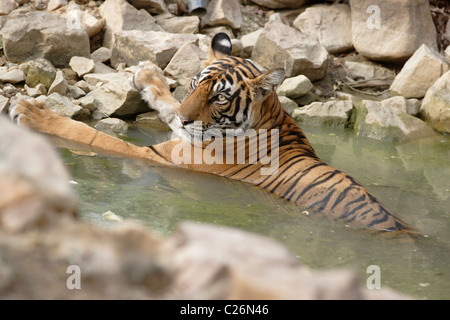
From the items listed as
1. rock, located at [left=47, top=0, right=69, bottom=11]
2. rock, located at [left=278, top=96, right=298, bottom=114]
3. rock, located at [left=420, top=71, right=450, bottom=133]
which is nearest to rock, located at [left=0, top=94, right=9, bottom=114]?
rock, located at [left=47, top=0, right=69, bottom=11]

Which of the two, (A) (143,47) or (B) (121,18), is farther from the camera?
(B) (121,18)

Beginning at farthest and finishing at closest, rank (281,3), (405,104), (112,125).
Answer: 1. (281,3)
2. (405,104)
3. (112,125)

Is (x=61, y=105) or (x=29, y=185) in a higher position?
(x=29, y=185)

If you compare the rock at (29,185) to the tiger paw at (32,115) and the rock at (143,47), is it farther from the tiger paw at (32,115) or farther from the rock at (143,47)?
the rock at (143,47)

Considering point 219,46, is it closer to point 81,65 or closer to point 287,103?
point 81,65

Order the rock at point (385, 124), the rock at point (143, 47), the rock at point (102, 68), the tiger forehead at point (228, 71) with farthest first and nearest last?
the rock at point (143, 47)
the rock at point (102, 68)
the rock at point (385, 124)
the tiger forehead at point (228, 71)

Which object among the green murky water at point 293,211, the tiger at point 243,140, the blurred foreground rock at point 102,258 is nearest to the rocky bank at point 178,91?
the blurred foreground rock at point 102,258

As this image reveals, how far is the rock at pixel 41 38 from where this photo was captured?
5.95 metres

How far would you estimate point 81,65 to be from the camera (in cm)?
615

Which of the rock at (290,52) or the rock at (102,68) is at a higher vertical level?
the rock at (290,52)

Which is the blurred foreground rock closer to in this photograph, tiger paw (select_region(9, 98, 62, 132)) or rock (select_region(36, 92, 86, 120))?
tiger paw (select_region(9, 98, 62, 132))

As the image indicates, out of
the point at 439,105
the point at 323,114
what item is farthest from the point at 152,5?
the point at 439,105

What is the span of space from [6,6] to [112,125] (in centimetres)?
250

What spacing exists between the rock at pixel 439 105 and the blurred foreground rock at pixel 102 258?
5792 mm
